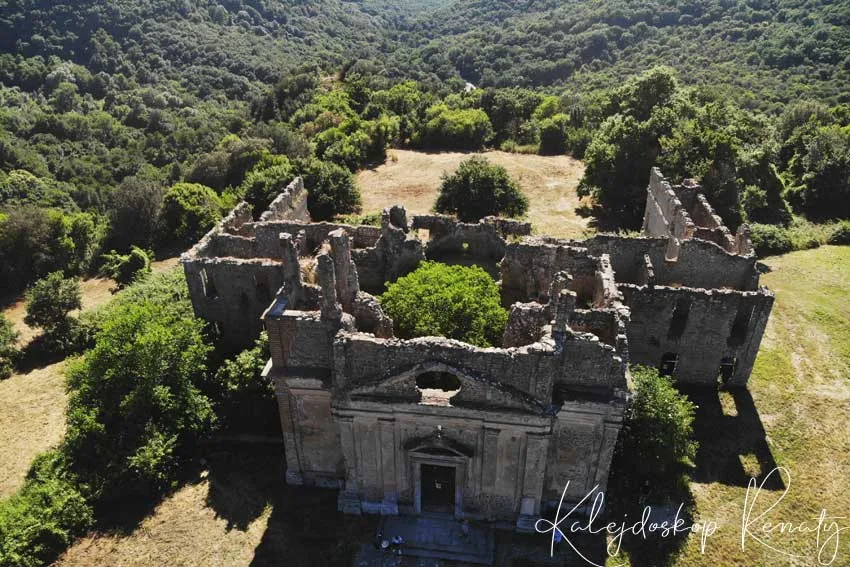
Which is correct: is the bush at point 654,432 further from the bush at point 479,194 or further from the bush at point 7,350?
the bush at point 7,350

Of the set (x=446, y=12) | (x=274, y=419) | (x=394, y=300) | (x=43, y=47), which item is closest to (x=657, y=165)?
(x=394, y=300)

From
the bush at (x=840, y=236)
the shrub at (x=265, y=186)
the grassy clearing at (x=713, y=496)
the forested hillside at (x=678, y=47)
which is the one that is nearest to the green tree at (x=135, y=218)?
the shrub at (x=265, y=186)

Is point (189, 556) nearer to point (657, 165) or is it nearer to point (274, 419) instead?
point (274, 419)

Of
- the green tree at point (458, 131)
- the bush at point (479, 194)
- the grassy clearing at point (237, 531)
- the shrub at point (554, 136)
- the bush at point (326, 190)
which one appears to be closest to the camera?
the grassy clearing at point (237, 531)

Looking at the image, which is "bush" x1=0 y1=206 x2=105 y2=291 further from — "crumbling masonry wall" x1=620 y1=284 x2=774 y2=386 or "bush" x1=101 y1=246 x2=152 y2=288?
"crumbling masonry wall" x1=620 y1=284 x2=774 y2=386

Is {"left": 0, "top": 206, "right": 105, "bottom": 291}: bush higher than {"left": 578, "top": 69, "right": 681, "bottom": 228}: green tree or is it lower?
lower

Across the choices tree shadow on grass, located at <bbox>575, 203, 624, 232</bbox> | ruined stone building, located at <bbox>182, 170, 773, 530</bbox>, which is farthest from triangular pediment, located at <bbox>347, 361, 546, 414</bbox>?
tree shadow on grass, located at <bbox>575, 203, 624, 232</bbox>
